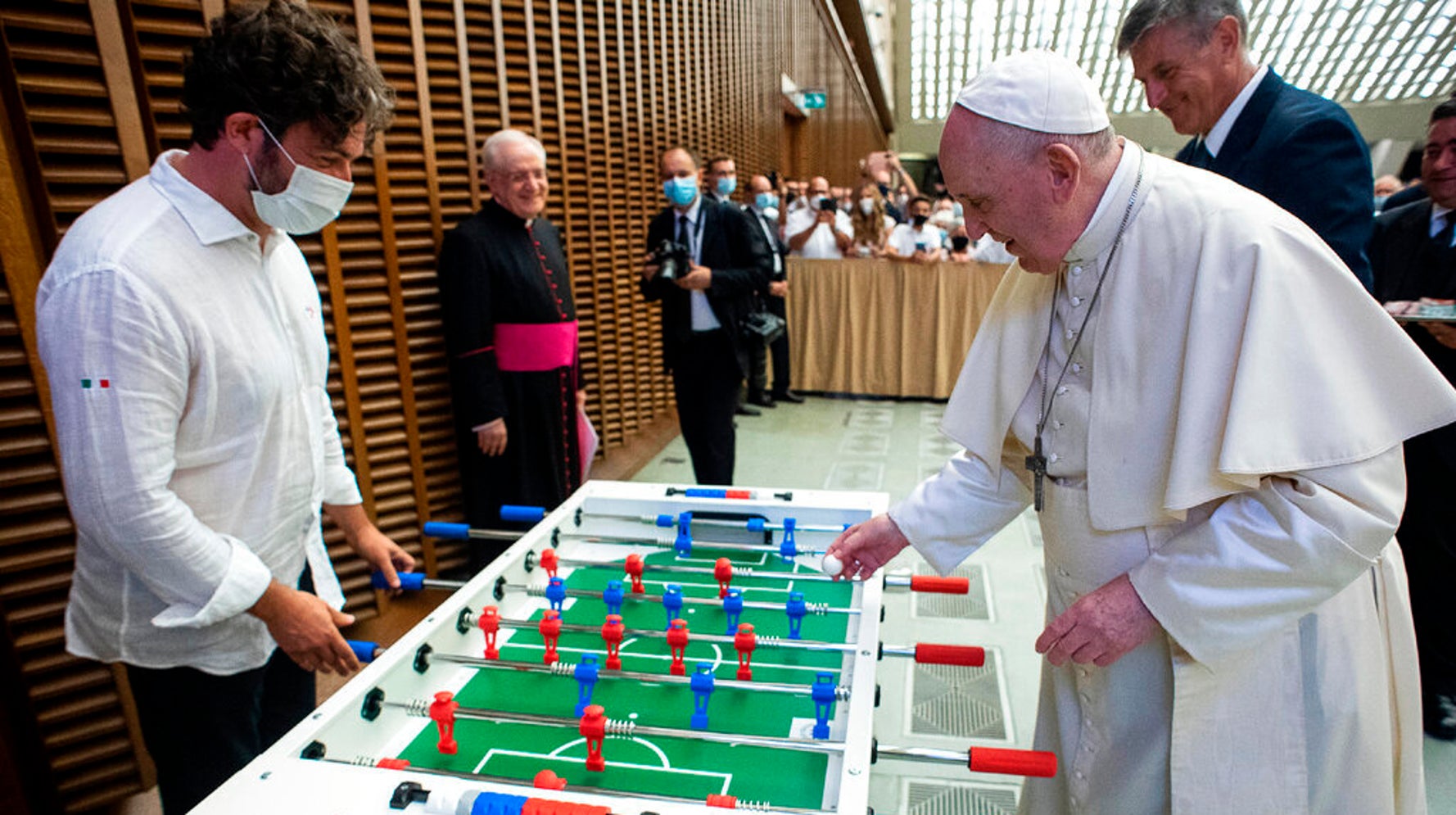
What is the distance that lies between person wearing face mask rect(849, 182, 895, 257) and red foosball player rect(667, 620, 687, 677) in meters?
6.06

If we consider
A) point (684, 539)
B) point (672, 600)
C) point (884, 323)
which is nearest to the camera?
point (672, 600)

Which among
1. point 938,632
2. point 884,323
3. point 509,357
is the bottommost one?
point 938,632

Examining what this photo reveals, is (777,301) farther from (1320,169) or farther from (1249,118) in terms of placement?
(1320,169)

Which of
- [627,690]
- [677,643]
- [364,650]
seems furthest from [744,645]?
[364,650]

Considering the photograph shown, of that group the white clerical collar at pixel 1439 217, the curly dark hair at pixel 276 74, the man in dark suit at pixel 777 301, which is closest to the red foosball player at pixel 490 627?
the curly dark hair at pixel 276 74

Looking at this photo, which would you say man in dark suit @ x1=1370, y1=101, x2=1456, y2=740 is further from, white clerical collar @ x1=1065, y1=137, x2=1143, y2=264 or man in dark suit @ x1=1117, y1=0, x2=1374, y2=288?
white clerical collar @ x1=1065, y1=137, x2=1143, y2=264

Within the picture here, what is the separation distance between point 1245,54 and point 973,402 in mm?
1278

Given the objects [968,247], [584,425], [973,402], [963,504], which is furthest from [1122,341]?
[968,247]

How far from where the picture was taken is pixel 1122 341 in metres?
1.07

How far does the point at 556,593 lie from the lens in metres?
1.54

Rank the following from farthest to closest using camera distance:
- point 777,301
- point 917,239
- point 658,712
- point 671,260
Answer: point 917,239
point 777,301
point 671,260
point 658,712

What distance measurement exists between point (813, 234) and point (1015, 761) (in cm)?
595

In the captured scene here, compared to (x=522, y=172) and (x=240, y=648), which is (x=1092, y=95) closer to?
(x=240, y=648)

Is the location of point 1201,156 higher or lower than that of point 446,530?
higher
